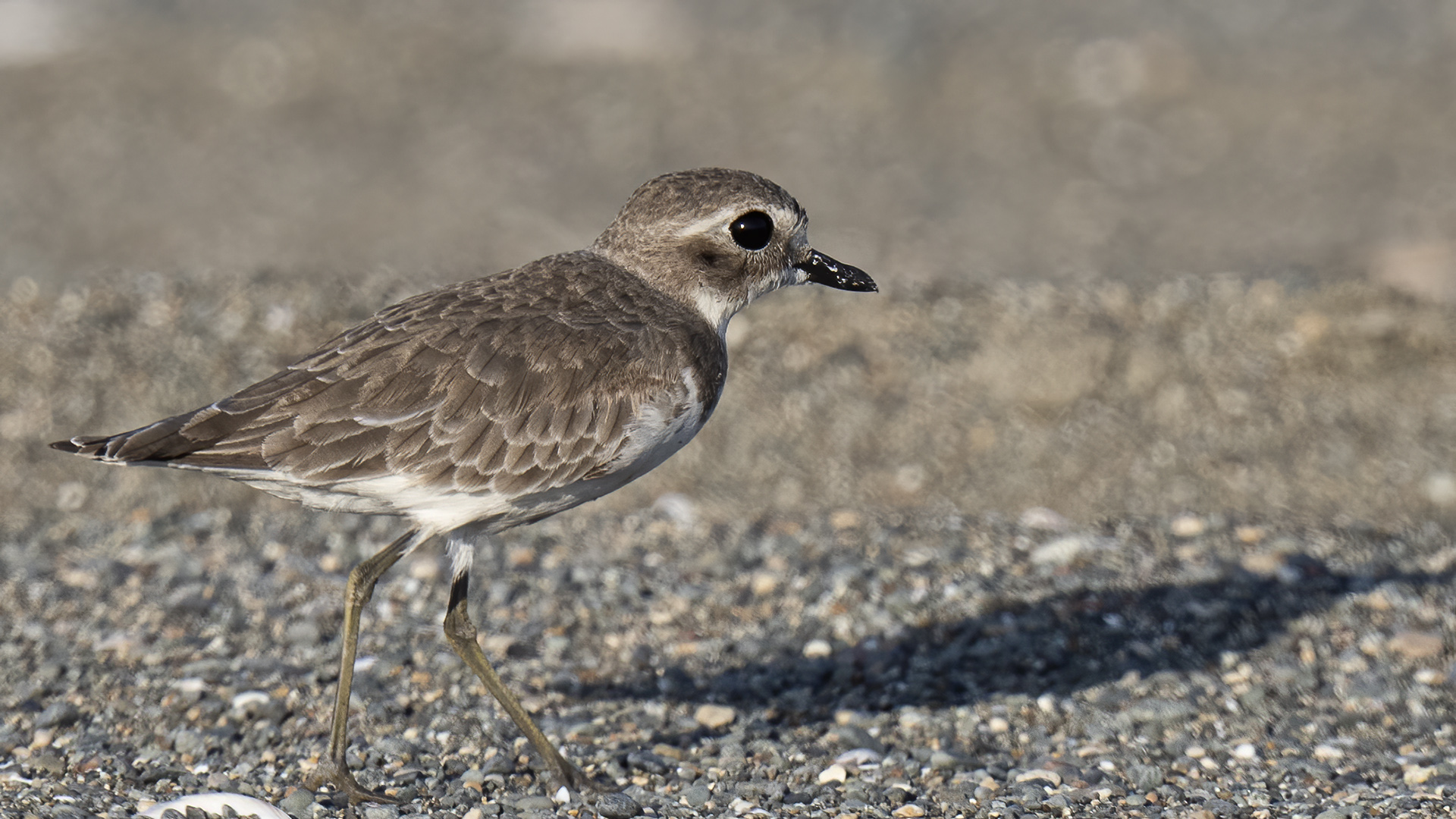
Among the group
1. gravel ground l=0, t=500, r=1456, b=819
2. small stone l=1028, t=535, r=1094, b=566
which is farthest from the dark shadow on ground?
small stone l=1028, t=535, r=1094, b=566

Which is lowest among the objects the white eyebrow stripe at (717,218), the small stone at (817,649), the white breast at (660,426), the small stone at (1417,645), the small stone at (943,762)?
the small stone at (943,762)

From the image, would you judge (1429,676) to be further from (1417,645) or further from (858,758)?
(858,758)

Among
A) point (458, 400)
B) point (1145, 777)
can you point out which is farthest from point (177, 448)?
point (1145, 777)

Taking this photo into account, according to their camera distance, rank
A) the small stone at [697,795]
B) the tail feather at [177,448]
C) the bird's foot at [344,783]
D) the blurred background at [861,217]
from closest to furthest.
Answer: the tail feather at [177,448], the bird's foot at [344,783], the small stone at [697,795], the blurred background at [861,217]

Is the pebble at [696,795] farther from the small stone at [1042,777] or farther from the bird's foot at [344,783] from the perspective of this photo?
the small stone at [1042,777]

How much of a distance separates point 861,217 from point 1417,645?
6.88 m

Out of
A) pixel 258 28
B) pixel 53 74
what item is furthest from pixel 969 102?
pixel 53 74

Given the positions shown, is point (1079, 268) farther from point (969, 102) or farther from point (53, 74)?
point (53, 74)

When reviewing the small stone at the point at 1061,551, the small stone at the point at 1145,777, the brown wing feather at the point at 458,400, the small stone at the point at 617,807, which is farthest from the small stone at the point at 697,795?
the small stone at the point at 1061,551

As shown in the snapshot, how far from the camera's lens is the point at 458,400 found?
4766 millimetres

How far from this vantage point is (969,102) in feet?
49.3

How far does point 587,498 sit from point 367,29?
12568 millimetres

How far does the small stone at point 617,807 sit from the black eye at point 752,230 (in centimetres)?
198

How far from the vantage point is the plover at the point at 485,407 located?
15.2ft
